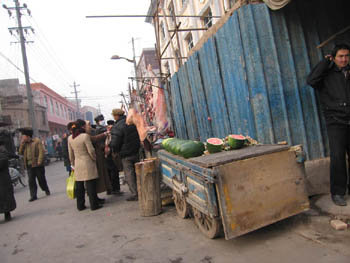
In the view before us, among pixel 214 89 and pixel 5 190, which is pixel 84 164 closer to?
pixel 5 190

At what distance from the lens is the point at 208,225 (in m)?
2.84

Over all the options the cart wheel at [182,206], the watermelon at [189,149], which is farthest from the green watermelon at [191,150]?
the cart wheel at [182,206]

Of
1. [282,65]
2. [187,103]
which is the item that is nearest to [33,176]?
[187,103]

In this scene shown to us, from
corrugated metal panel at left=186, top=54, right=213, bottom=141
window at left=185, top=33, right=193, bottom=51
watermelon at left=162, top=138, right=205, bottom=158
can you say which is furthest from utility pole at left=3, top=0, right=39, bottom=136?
watermelon at left=162, top=138, right=205, bottom=158

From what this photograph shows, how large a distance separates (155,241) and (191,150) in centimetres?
116

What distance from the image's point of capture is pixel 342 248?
222 cm

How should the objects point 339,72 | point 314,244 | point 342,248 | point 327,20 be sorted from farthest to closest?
point 327,20, point 339,72, point 314,244, point 342,248

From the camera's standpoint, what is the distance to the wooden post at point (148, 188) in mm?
3932

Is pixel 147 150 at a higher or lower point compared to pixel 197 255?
higher

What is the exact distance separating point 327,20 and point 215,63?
168 cm

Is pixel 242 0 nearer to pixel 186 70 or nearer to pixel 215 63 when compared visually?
pixel 215 63

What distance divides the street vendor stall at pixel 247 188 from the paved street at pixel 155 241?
208 millimetres

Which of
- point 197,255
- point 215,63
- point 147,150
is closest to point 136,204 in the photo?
point 147,150

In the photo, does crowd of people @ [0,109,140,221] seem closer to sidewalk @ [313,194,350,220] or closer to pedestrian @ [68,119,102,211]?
pedestrian @ [68,119,102,211]
